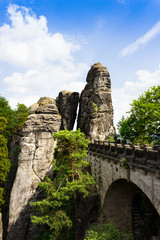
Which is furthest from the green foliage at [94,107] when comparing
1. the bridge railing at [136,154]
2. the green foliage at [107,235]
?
the green foliage at [107,235]

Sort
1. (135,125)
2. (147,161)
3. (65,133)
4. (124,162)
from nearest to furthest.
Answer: (147,161) < (124,162) < (65,133) < (135,125)

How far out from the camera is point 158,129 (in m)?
21.1

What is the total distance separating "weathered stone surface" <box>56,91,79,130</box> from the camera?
29.8 meters

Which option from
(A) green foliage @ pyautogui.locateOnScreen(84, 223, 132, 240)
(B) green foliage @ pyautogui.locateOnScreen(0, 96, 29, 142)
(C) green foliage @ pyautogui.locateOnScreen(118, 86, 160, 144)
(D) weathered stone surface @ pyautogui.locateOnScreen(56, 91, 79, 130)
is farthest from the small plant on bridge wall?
(B) green foliage @ pyautogui.locateOnScreen(0, 96, 29, 142)

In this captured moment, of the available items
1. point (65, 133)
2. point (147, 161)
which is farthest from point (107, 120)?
point (147, 161)

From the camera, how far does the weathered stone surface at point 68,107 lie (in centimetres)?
2980

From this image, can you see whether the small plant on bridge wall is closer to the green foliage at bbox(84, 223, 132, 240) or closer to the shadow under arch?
the shadow under arch

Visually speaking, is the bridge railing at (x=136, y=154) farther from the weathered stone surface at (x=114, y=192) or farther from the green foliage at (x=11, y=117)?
the green foliage at (x=11, y=117)

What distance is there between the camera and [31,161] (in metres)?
23.5

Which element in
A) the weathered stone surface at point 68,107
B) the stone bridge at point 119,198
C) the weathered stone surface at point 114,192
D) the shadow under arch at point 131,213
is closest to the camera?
the stone bridge at point 119,198

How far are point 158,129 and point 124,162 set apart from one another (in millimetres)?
13412

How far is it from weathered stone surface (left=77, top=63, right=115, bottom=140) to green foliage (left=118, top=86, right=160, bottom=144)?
281cm

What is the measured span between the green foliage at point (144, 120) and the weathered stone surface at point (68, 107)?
10.3 metres

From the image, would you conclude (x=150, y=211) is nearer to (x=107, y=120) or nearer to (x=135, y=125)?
(x=135, y=125)
